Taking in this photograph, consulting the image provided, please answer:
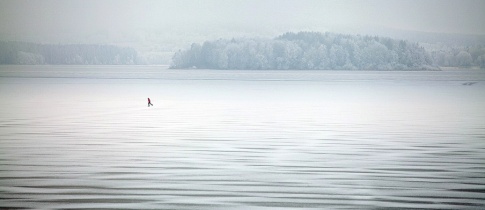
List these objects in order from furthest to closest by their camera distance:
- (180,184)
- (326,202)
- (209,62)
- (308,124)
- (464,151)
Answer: (209,62), (308,124), (464,151), (180,184), (326,202)

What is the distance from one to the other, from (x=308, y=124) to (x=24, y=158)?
9.70m

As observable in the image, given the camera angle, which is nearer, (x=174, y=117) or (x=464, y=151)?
(x=464, y=151)

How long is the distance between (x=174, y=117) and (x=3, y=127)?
234 inches

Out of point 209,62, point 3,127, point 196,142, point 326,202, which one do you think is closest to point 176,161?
point 196,142

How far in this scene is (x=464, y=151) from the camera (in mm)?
13711

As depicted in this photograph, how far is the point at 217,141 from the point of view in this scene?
1559 centimetres

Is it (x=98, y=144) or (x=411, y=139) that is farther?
(x=411, y=139)

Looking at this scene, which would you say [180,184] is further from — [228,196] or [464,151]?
[464,151]

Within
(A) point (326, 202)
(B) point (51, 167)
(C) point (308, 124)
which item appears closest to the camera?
(A) point (326, 202)

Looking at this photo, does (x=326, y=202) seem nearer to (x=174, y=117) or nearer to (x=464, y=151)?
(x=464, y=151)

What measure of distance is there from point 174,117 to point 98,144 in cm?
879

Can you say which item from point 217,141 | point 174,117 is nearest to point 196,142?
point 217,141

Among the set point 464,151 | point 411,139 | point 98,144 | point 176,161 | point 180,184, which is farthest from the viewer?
point 411,139

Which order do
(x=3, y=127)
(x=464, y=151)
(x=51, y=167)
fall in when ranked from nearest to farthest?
(x=51, y=167)
(x=464, y=151)
(x=3, y=127)
